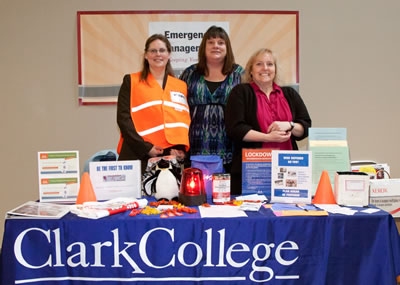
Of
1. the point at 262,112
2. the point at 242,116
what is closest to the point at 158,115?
the point at 242,116

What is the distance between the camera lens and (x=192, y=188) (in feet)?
5.18

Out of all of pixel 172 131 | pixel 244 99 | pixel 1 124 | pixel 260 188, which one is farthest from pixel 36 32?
pixel 260 188

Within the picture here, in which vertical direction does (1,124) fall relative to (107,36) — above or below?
below

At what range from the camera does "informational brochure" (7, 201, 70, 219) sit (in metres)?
1.38

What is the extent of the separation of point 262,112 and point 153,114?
2.25 feet

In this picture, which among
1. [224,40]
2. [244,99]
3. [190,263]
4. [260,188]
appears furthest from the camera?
[224,40]

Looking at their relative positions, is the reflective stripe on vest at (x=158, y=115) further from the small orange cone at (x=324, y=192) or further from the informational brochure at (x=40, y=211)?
the small orange cone at (x=324, y=192)

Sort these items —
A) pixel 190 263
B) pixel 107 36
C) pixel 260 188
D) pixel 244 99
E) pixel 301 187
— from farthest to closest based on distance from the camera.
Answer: pixel 107 36 < pixel 244 99 < pixel 260 188 < pixel 301 187 < pixel 190 263

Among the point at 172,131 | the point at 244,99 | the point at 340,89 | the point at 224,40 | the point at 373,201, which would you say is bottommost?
the point at 373,201

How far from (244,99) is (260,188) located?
56cm

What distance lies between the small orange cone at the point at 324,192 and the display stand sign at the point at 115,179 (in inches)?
34.7

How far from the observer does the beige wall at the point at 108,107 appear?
3146mm

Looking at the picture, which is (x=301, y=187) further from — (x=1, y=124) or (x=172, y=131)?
(x=1, y=124)

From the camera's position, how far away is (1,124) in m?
3.21
